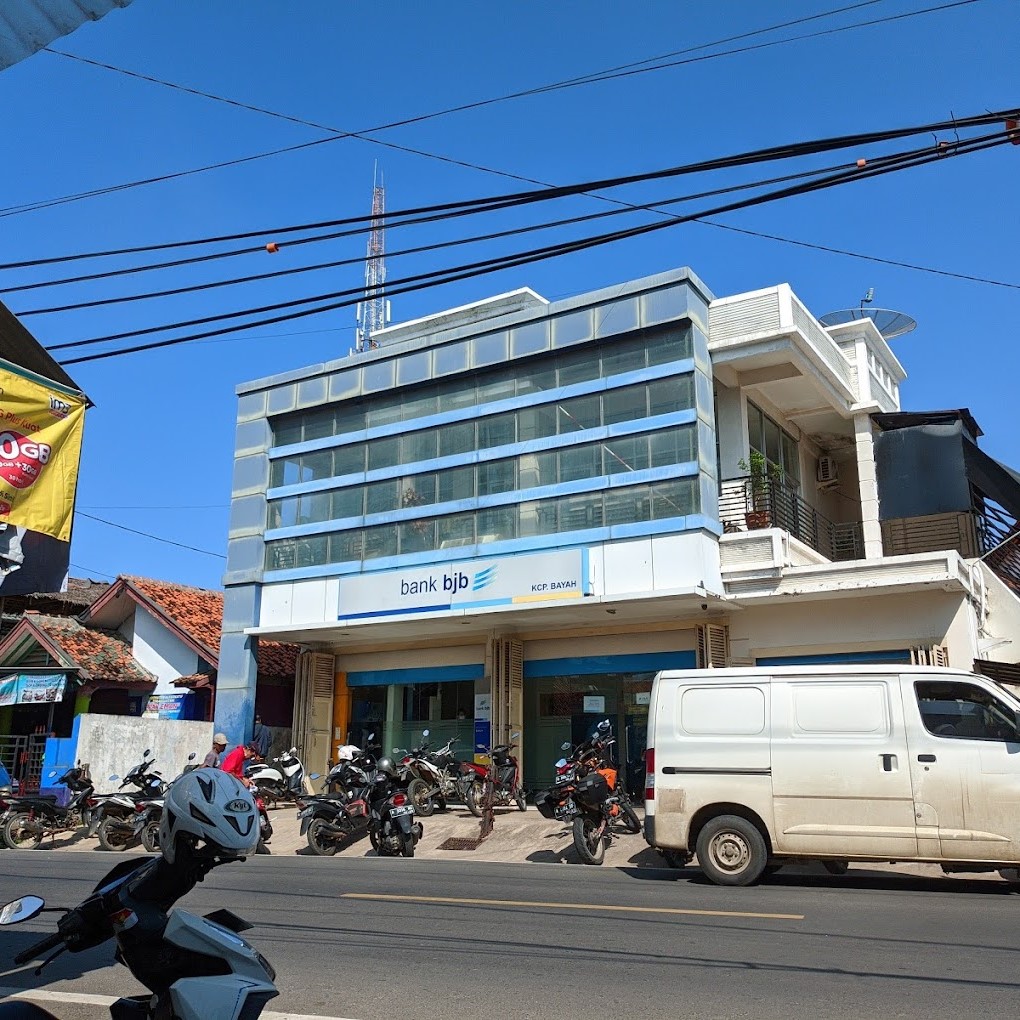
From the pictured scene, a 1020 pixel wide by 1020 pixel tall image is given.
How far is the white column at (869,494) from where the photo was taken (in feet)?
68.2

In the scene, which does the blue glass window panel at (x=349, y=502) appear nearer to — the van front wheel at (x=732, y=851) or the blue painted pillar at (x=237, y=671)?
the blue painted pillar at (x=237, y=671)

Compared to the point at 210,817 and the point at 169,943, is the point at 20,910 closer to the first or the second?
the point at 169,943

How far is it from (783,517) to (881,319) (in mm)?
7242

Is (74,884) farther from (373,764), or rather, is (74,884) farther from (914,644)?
(914,644)

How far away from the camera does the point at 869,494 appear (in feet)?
69.8

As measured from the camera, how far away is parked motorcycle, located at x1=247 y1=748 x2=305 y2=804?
18.7 m

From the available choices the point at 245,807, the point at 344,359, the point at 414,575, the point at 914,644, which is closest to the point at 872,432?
the point at 914,644

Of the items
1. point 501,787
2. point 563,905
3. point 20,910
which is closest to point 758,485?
point 501,787

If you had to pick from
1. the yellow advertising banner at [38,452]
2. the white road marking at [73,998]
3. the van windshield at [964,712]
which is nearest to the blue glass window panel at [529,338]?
the van windshield at [964,712]

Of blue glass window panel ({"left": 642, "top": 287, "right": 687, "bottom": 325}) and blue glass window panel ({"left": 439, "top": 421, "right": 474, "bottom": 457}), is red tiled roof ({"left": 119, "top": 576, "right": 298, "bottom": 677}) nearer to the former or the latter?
blue glass window panel ({"left": 439, "top": 421, "right": 474, "bottom": 457})

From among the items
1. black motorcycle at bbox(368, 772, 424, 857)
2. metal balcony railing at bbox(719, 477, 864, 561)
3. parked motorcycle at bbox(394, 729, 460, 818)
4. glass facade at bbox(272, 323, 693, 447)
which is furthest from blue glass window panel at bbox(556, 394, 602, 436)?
black motorcycle at bbox(368, 772, 424, 857)

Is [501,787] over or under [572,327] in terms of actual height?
under

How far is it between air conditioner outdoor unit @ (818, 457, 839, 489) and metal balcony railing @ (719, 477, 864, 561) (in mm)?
847

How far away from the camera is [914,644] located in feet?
61.9
